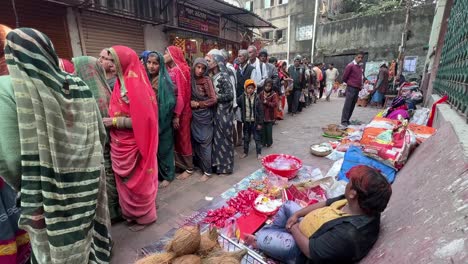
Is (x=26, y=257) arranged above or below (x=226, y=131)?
below

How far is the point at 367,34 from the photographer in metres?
17.0

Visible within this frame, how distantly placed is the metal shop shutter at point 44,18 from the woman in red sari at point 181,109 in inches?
125

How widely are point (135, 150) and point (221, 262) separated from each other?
1.56 metres

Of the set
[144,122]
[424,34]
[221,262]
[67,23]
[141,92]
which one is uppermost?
[424,34]

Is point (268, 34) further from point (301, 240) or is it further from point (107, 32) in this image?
point (301, 240)

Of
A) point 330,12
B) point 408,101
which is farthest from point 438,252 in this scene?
point 330,12

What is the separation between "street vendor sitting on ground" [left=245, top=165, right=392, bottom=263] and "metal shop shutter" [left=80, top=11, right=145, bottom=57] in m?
6.26

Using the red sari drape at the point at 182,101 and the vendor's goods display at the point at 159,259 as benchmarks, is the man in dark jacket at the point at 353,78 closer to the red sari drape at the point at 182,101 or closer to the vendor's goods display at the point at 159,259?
the red sari drape at the point at 182,101

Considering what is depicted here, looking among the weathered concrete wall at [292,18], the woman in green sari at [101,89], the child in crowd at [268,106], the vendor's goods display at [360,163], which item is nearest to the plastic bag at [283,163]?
the vendor's goods display at [360,163]

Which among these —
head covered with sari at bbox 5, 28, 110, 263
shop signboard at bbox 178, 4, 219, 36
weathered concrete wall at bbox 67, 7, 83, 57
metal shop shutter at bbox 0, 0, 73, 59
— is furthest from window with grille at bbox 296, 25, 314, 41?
head covered with sari at bbox 5, 28, 110, 263

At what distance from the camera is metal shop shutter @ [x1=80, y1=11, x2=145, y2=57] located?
18.6ft

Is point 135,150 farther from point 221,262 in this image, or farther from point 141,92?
point 221,262

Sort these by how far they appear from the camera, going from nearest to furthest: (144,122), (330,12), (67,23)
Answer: (144,122)
(67,23)
(330,12)

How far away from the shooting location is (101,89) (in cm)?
251
